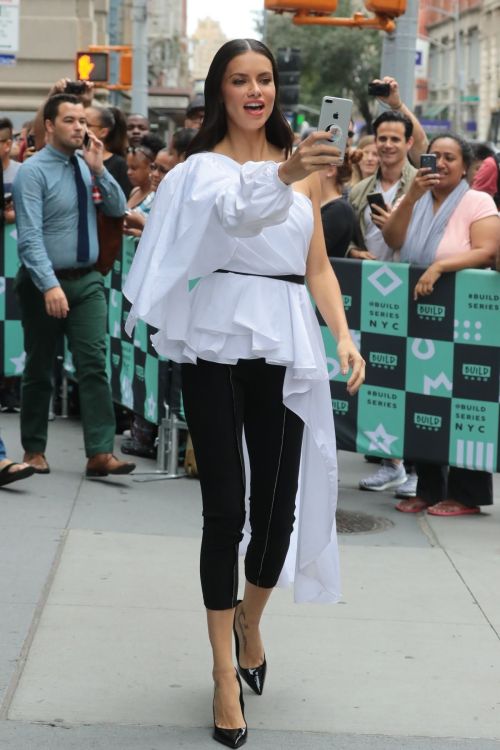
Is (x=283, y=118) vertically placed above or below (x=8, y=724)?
above

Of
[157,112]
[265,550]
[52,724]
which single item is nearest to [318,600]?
[265,550]

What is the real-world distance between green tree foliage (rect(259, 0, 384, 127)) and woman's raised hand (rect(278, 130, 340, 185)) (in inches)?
2663

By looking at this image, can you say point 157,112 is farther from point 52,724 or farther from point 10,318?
point 52,724

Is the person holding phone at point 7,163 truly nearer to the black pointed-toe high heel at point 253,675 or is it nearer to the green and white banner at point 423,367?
the green and white banner at point 423,367

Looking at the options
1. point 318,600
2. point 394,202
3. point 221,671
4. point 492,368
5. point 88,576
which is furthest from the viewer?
point 394,202

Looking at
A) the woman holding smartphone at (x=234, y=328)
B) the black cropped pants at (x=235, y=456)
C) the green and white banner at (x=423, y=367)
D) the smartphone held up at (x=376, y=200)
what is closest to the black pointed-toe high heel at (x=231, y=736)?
the woman holding smartphone at (x=234, y=328)

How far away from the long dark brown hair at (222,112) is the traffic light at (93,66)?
15922mm

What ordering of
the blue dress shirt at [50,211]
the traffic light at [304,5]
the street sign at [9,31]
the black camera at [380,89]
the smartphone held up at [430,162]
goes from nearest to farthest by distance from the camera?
the smartphone held up at [430,162] < the blue dress shirt at [50,211] < the black camera at [380,89] < the traffic light at [304,5] < the street sign at [9,31]

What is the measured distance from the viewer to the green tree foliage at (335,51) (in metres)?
70.6

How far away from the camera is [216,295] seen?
158 inches

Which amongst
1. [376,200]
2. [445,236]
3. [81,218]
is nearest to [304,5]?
[376,200]

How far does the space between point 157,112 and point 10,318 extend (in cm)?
2496

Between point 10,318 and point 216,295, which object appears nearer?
point 216,295

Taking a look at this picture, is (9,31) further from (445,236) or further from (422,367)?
(422,367)
